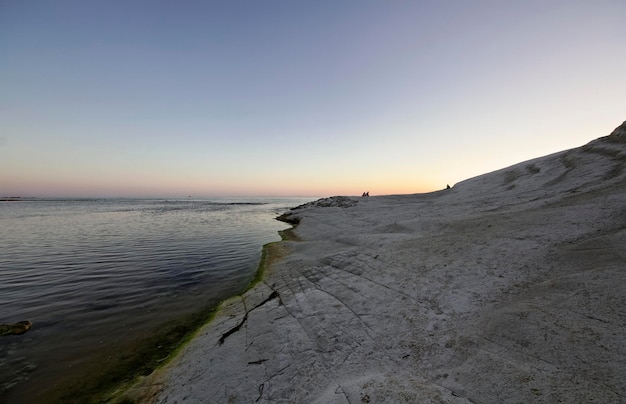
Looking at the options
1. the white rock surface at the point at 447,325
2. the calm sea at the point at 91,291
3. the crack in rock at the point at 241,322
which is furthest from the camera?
the calm sea at the point at 91,291

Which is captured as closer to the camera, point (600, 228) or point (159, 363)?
point (159, 363)

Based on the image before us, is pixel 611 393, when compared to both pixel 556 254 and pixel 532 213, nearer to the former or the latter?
pixel 556 254

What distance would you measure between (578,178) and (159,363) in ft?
83.7

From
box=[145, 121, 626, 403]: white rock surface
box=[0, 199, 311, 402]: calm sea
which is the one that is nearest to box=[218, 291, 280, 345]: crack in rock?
box=[145, 121, 626, 403]: white rock surface

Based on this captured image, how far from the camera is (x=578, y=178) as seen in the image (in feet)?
59.3

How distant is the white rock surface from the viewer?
5.05 m

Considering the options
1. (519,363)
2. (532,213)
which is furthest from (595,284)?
(532,213)

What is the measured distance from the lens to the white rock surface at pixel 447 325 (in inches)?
199

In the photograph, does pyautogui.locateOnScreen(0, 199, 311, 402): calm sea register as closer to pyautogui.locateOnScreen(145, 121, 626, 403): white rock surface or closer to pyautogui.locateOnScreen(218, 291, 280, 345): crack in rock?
pyautogui.locateOnScreen(145, 121, 626, 403): white rock surface

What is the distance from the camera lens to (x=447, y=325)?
7176mm

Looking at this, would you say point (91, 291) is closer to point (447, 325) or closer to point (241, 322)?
point (241, 322)

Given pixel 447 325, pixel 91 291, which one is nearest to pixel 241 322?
pixel 447 325

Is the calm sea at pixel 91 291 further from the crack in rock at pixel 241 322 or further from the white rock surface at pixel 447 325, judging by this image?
the crack in rock at pixel 241 322

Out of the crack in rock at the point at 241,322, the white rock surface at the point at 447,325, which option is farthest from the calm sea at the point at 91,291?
the crack in rock at the point at 241,322
